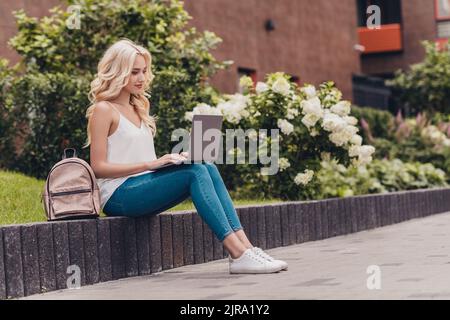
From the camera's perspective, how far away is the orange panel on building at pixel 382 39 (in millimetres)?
33000

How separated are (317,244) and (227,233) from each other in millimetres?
3210

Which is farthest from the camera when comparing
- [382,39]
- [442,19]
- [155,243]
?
[382,39]

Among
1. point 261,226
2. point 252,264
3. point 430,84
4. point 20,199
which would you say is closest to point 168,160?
point 252,264

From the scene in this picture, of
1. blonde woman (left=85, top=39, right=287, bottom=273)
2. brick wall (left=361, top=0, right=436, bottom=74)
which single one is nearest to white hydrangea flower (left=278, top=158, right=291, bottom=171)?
blonde woman (left=85, top=39, right=287, bottom=273)

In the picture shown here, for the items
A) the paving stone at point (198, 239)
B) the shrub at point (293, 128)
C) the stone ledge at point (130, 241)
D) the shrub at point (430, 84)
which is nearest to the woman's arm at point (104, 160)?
the stone ledge at point (130, 241)

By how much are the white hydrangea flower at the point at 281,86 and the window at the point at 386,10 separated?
22.1 m

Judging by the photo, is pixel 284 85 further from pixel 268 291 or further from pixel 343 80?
pixel 343 80

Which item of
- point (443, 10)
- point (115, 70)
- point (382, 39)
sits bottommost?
point (115, 70)

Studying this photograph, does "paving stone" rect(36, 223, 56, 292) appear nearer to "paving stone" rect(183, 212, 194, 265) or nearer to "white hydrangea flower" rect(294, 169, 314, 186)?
"paving stone" rect(183, 212, 194, 265)

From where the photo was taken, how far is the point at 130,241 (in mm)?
7812

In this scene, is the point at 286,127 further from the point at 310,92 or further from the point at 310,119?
the point at 310,92

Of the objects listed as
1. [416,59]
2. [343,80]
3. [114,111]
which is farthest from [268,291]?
[416,59]

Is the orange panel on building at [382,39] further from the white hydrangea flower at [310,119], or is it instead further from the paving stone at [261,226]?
the paving stone at [261,226]

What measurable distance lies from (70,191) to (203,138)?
0.94m
